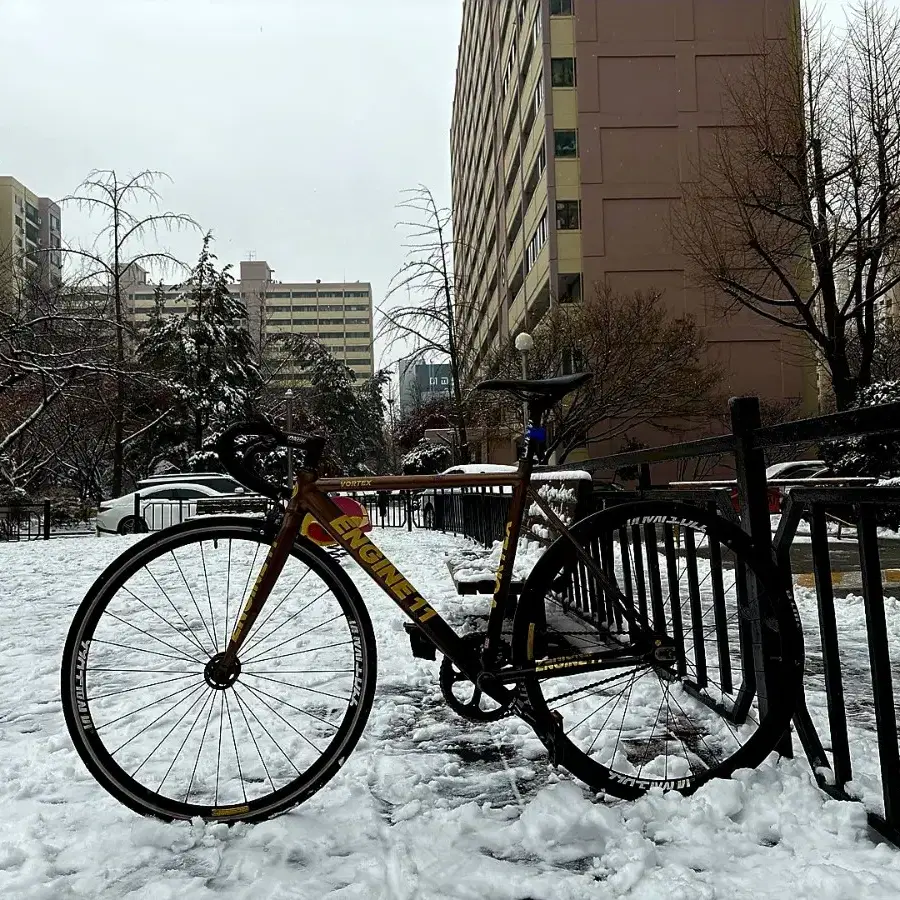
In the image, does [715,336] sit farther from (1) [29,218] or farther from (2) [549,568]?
(1) [29,218]

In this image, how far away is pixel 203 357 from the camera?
127 feet

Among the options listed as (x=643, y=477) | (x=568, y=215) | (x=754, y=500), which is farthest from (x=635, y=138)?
(x=754, y=500)

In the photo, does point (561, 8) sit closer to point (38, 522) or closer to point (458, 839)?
point (38, 522)

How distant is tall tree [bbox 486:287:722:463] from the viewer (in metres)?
27.6

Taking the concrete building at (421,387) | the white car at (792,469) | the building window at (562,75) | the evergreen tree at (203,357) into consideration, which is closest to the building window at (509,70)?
the building window at (562,75)

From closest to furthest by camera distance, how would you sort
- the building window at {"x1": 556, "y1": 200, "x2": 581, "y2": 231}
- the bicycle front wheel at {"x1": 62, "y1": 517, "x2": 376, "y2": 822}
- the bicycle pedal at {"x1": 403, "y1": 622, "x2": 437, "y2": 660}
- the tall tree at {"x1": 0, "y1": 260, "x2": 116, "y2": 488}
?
the bicycle front wheel at {"x1": 62, "y1": 517, "x2": 376, "y2": 822} < the bicycle pedal at {"x1": 403, "y1": 622, "x2": 437, "y2": 660} < the tall tree at {"x1": 0, "y1": 260, "x2": 116, "y2": 488} < the building window at {"x1": 556, "y1": 200, "x2": 581, "y2": 231}

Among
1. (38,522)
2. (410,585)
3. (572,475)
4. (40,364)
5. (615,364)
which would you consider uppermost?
(615,364)

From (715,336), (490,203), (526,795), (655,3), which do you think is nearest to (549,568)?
(526,795)

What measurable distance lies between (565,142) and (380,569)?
36595 millimetres

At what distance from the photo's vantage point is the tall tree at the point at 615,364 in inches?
1087

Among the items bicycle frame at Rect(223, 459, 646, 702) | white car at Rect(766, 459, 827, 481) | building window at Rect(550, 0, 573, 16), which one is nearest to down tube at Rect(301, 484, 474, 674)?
bicycle frame at Rect(223, 459, 646, 702)

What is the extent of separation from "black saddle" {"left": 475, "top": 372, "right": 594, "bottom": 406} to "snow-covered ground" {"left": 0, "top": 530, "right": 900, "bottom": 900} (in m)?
1.26

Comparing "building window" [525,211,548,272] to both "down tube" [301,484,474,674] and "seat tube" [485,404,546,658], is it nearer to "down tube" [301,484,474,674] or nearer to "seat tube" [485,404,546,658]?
"seat tube" [485,404,546,658]

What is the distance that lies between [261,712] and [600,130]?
36477mm
